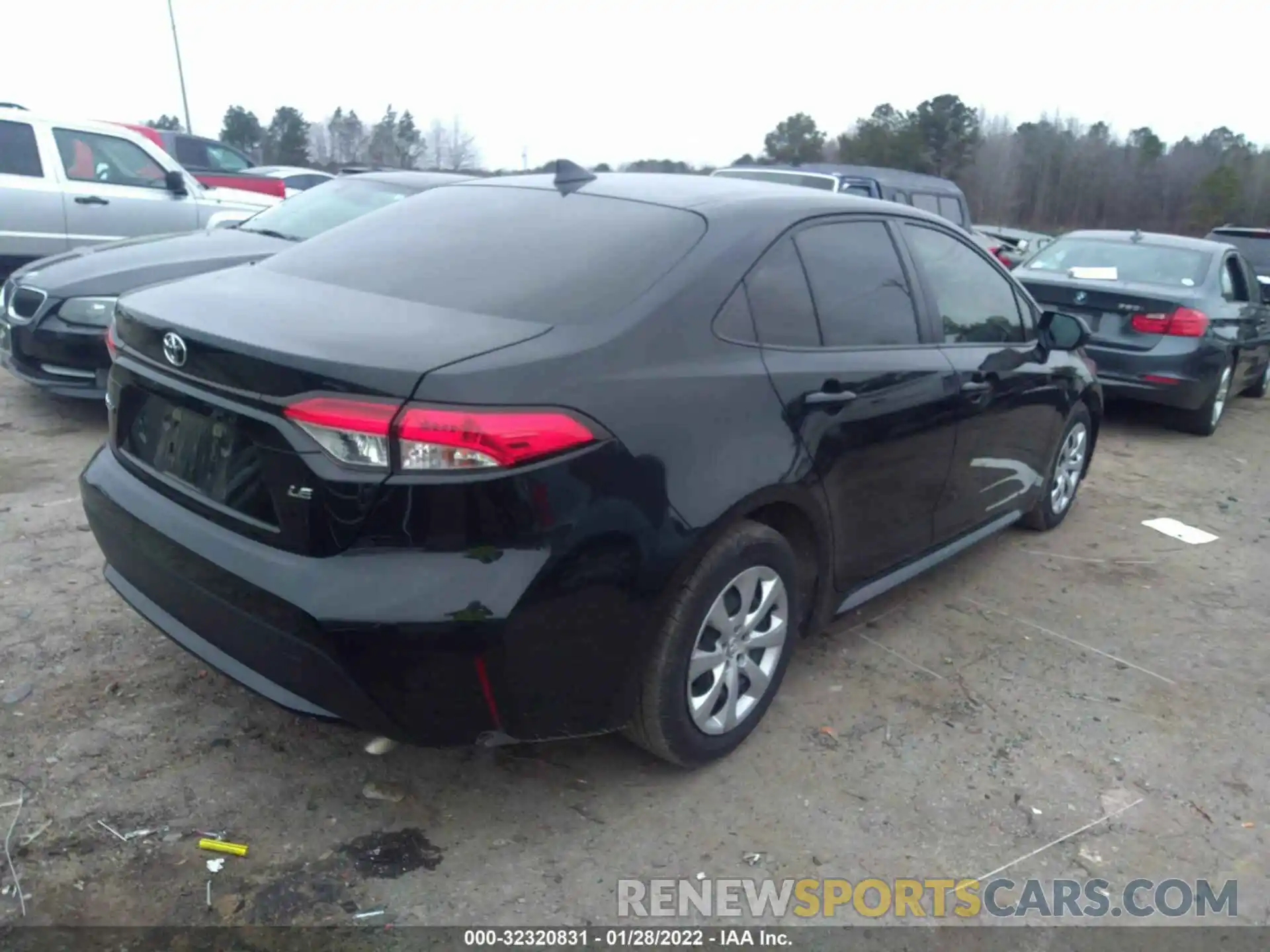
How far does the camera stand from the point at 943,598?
15.0ft

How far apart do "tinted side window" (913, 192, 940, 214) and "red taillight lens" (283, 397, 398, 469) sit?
11.1m

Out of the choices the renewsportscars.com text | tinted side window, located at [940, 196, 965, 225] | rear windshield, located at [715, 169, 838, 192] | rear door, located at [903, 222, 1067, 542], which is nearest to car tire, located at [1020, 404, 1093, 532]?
rear door, located at [903, 222, 1067, 542]

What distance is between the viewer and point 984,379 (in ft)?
13.4

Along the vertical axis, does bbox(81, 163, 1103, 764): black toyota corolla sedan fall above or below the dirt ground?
above

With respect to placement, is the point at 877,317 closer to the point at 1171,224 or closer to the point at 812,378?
the point at 812,378

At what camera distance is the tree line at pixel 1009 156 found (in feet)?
135

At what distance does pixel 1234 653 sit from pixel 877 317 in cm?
213

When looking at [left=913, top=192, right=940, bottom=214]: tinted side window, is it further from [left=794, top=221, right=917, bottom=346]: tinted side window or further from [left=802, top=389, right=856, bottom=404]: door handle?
[left=802, top=389, right=856, bottom=404]: door handle

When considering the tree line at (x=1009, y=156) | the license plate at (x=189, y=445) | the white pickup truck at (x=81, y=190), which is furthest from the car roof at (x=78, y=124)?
the tree line at (x=1009, y=156)

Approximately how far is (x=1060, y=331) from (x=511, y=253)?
2.83 m

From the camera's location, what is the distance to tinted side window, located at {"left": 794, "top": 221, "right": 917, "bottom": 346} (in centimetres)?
335

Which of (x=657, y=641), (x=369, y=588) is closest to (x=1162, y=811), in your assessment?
(x=657, y=641)

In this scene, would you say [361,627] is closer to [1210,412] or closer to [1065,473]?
[1065,473]

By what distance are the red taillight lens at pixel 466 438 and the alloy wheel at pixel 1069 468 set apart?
12.0ft
